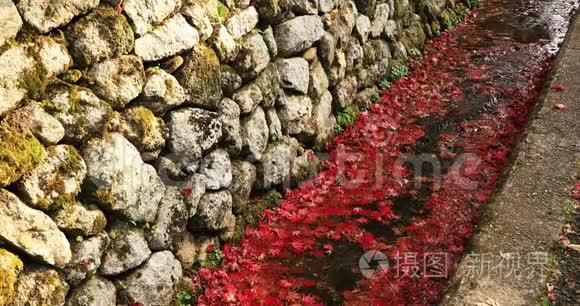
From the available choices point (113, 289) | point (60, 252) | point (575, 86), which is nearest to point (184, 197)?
point (113, 289)

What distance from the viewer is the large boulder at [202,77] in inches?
170

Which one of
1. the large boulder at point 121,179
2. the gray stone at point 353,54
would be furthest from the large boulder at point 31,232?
the gray stone at point 353,54

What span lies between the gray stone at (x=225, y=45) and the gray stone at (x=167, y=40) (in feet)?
1.10

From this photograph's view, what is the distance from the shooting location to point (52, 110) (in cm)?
323

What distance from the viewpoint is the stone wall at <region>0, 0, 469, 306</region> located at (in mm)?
3055

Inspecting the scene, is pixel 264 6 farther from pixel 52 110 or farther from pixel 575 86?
pixel 575 86

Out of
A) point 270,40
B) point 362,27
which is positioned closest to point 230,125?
point 270,40

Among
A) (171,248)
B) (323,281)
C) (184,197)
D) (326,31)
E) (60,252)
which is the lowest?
(323,281)

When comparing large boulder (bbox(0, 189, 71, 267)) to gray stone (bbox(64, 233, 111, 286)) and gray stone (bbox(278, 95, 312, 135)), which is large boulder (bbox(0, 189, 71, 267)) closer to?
gray stone (bbox(64, 233, 111, 286))

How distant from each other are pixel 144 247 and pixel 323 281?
1757 mm

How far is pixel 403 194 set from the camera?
5910mm

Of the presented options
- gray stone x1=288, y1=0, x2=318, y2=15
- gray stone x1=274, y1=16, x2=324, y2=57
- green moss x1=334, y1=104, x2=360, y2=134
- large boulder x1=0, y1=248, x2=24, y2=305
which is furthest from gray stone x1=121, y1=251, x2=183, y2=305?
green moss x1=334, y1=104, x2=360, y2=134

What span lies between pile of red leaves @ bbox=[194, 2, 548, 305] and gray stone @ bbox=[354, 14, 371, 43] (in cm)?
109

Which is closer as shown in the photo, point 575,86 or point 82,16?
point 82,16
